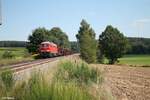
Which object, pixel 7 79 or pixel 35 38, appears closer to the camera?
pixel 7 79

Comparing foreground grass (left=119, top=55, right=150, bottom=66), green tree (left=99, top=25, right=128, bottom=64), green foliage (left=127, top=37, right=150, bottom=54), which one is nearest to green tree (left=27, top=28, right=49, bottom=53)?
green tree (left=99, top=25, right=128, bottom=64)

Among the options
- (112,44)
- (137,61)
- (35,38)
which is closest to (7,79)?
(35,38)

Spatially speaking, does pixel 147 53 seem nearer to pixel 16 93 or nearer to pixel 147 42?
pixel 147 42

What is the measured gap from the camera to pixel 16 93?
9250mm

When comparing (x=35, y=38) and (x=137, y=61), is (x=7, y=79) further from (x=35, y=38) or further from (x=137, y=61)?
(x=137, y=61)

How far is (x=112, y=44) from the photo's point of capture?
103938 mm

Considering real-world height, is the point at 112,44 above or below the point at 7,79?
above

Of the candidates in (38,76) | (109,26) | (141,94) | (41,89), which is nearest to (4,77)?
(38,76)

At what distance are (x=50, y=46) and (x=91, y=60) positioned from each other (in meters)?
8.68

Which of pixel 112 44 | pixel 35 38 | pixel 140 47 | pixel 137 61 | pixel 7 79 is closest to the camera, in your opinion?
pixel 7 79

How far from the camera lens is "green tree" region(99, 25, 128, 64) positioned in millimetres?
102625

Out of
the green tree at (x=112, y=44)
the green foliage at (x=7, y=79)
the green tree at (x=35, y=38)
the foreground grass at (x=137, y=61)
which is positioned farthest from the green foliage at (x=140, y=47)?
the green foliage at (x=7, y=79)

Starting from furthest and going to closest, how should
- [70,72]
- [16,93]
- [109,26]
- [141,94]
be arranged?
[109,26] → [141,94] → [70,72] → [16,93]

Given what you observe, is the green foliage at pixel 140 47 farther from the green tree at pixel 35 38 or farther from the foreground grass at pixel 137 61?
the green tree at pixel 35 38
